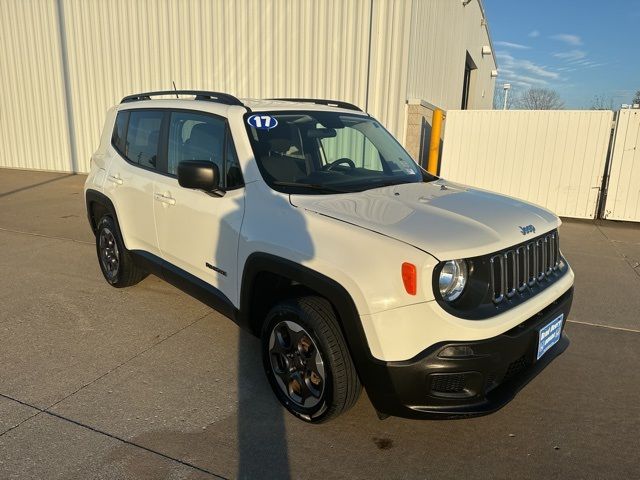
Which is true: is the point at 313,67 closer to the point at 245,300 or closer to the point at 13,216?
the point at 13,216

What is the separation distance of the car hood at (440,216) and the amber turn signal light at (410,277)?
110mm

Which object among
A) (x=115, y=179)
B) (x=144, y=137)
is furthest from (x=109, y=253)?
(x=144, y=137)

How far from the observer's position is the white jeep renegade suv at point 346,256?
2344 millimetres

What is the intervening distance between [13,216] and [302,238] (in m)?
7.92

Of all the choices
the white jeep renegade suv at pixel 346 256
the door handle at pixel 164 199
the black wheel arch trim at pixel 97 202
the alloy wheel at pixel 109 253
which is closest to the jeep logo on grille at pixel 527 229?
the white jeep renegade suv at pixel 346 256

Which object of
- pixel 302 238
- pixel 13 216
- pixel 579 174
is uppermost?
pixel 302 238

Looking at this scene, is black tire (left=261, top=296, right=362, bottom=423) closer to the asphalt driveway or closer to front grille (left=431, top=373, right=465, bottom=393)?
the asphalt driveway

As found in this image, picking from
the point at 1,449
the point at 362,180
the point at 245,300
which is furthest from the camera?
the point at 362,180

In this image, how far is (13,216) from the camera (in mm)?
8633

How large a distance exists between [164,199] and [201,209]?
0.56m

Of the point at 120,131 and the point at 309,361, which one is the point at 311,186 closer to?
the point at 309,361

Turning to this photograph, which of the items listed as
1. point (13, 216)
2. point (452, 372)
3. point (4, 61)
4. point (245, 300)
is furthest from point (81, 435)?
point (4, 61)

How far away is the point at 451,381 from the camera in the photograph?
2.36 m

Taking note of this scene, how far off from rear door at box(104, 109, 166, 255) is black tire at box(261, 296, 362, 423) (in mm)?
1668
